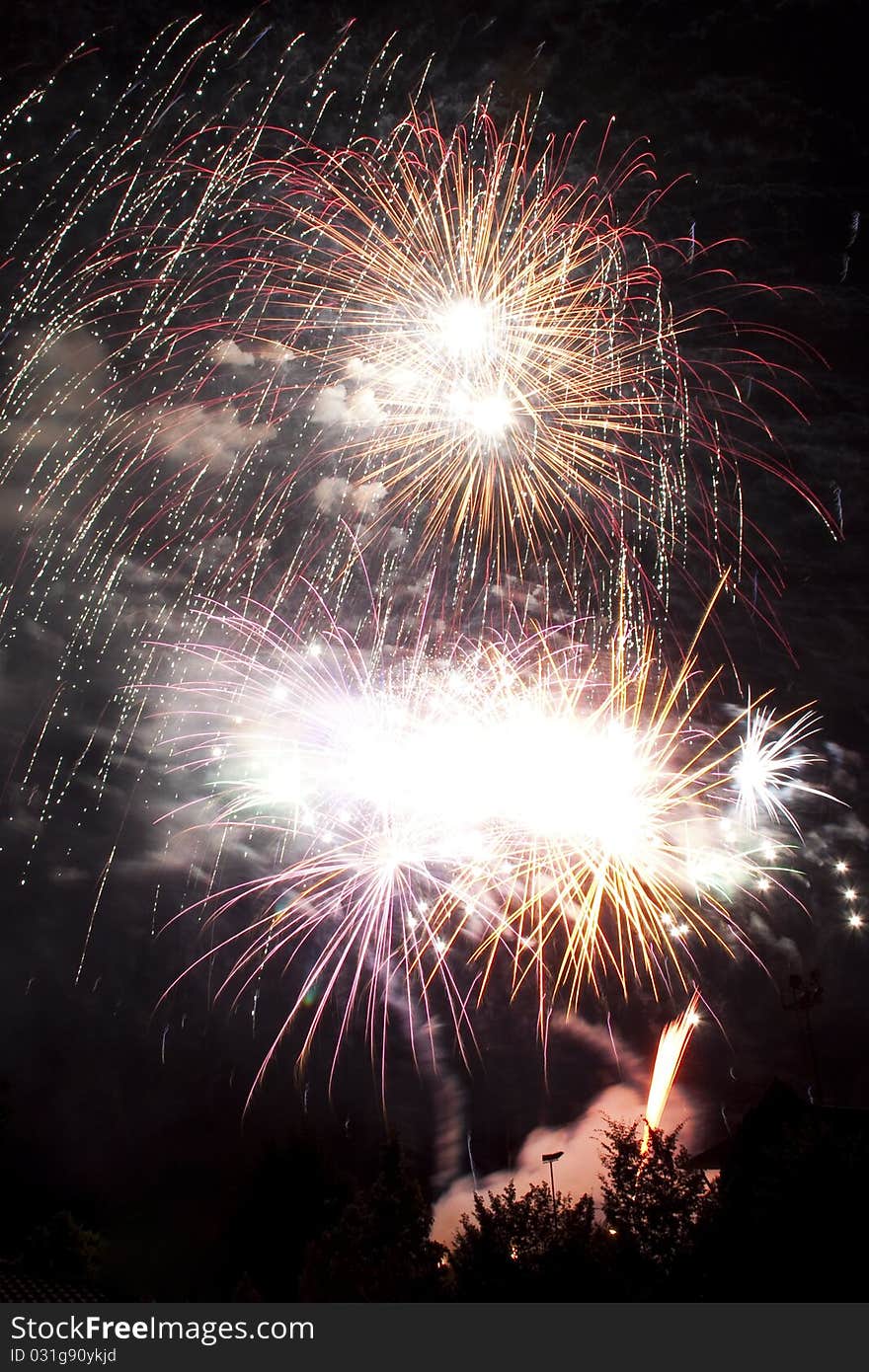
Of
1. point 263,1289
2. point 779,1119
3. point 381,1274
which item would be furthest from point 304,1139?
point 381,1274

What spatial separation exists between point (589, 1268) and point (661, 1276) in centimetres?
115

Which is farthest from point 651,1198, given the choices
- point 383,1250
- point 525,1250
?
point 383,1250

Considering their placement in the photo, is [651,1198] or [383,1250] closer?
[651,1198]

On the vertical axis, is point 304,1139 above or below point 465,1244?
above

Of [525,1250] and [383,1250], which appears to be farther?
[383,1250]

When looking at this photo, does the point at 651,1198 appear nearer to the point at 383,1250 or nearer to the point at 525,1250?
the point at 525,1250

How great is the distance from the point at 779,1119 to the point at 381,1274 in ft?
56.8
